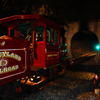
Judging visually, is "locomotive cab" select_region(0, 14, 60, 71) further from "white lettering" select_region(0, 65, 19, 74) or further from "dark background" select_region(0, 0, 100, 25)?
"dark background" select_region(0, 0, 100, 25)

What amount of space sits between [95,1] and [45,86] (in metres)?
27.6

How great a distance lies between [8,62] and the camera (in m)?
3.57

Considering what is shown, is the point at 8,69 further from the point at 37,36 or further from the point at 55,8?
the point at 55,8

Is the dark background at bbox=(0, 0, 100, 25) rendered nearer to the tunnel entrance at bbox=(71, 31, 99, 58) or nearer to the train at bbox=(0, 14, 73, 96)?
the tunnel entrance at bbox=(71, 31, 99, 58)

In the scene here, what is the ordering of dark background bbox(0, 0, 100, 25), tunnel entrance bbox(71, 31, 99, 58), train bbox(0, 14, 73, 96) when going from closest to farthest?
train bbox(0, 14, 73, 96)
dark background bbox(0, 0, 100, 25)
tunnel entrance bbox(71, 31, 99, 58)

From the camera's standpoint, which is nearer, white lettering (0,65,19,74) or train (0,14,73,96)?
white lettering (0,65,19,74)

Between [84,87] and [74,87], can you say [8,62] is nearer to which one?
[74,87]

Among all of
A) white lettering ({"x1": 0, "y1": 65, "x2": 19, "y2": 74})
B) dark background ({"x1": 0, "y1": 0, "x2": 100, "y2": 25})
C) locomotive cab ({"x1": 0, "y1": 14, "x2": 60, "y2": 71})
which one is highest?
dark background ({"x1": 0, "y1": 0, "x2": 100, "y2": 25})

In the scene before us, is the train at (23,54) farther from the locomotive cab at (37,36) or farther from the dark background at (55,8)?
the dark background at (55,8)

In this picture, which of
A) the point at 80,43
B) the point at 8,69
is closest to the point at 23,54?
the point at 8,69

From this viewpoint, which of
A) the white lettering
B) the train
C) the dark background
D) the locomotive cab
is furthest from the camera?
the dark background

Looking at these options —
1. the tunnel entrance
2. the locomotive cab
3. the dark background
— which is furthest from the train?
the tunnel entrance

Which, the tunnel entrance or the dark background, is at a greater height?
the dark background

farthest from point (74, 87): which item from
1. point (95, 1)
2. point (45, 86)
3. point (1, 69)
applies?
point (95, 1)
